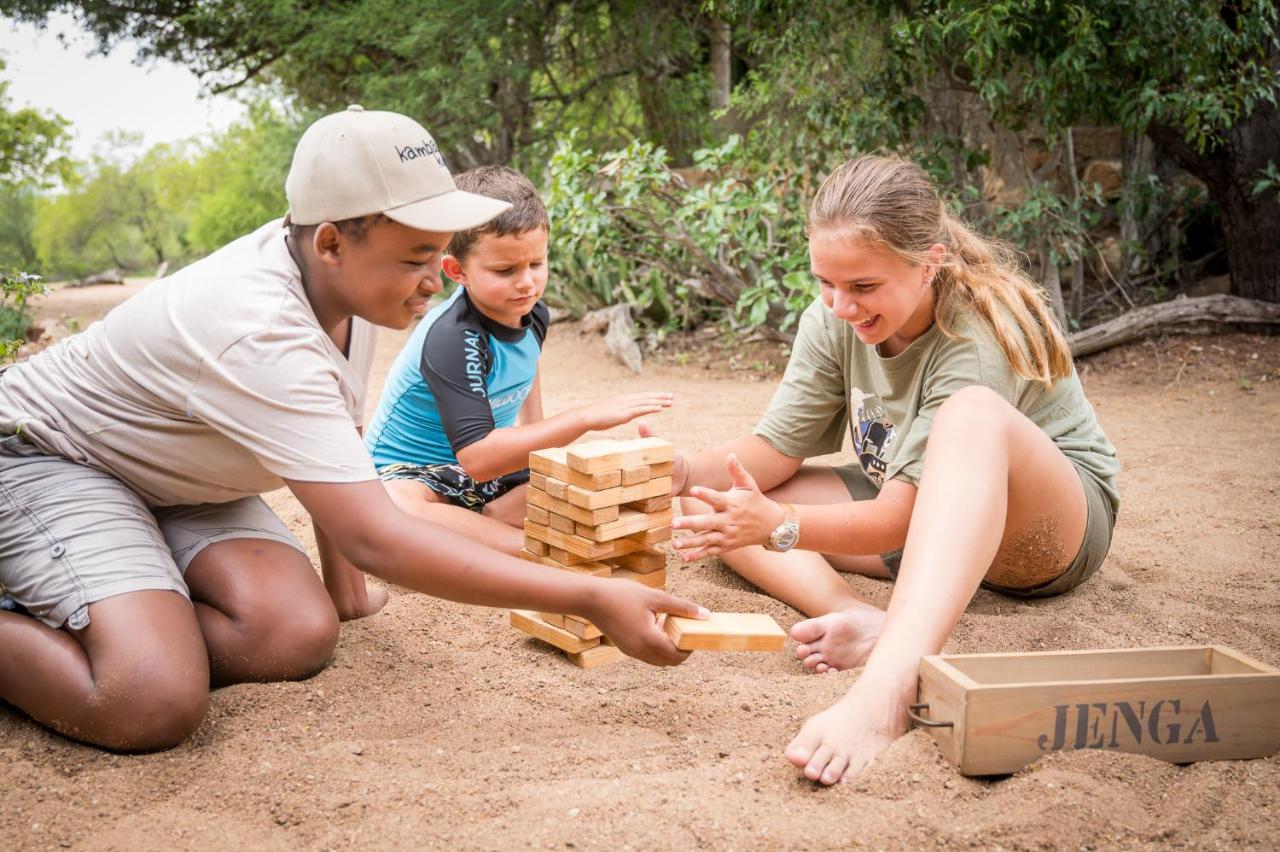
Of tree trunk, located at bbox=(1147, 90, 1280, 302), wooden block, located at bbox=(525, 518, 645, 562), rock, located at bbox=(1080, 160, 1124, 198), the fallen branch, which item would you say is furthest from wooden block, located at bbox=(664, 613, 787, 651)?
rock, located at bbox=(1080, 160, 1124, 198)

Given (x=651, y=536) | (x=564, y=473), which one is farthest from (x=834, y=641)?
(x=564, y=473)

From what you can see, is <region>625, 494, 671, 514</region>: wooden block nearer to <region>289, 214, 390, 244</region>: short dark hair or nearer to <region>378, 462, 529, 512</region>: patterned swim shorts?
<region>378, 462, 529, 512</region>: patterned swim shorts

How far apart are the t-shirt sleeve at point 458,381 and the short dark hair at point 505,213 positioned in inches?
10.8

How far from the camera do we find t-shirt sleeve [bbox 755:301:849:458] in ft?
9.98

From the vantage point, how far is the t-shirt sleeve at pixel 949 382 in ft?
8.17

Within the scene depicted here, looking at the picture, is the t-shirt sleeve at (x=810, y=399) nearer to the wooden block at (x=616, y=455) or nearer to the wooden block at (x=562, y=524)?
the wooden block at (x=616, y=455)

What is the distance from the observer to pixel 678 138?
12.4 m

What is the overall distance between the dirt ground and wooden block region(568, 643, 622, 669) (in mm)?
39

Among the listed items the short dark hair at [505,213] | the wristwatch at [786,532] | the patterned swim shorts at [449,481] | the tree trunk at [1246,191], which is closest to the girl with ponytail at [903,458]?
the wristwatch at [786,532]

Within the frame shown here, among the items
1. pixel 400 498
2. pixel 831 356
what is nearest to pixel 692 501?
pixel 831 356

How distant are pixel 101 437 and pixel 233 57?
12337 mm

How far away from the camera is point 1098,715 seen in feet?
6.29

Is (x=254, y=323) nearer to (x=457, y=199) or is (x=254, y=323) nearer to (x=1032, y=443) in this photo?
(x=457, y=199)

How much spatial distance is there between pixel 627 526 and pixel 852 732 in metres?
0.82
